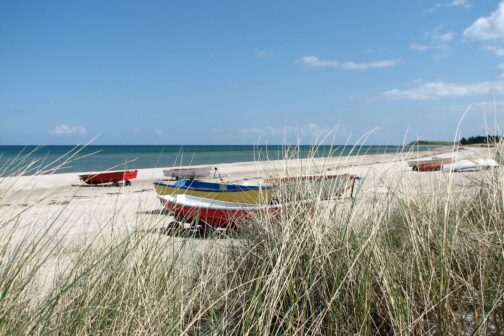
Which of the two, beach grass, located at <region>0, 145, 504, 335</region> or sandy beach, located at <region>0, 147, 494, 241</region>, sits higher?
sandy beach, located at <region>0, 147, 494, 241</region>

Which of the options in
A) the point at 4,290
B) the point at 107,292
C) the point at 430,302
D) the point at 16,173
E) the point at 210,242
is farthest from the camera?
the point at 210,242

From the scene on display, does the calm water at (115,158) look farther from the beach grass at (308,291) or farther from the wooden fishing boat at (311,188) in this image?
the beach grass at (308,291)

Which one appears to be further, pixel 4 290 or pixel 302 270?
pixel 302 270

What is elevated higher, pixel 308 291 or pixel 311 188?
pixel 311 188

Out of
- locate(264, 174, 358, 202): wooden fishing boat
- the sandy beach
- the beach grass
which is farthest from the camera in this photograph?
locate(264, 174, 358, 202): wooden fishing boat

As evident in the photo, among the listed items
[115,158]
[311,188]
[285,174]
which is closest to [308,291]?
[311,188]

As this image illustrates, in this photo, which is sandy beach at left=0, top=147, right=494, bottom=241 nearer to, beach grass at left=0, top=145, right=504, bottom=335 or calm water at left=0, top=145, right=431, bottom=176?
calm water at left=0, top=145, right=431, bottom=176

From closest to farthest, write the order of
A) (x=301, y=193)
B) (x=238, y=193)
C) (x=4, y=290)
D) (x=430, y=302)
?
(x=4, y=290), (x=430, y=302), (x=301, y=193), (x=238, y=193)

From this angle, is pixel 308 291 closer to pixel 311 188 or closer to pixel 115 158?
pixel 311 188

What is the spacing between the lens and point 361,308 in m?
1.83

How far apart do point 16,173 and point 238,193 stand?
5990 mm

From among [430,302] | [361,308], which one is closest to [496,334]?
[430,302]

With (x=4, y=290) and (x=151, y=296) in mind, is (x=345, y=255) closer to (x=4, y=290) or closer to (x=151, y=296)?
(x=151, y=296)

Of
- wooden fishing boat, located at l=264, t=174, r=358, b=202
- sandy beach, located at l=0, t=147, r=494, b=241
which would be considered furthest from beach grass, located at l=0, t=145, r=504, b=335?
wooden fishing boat, located at l=264, t=174, r=358, b=202
